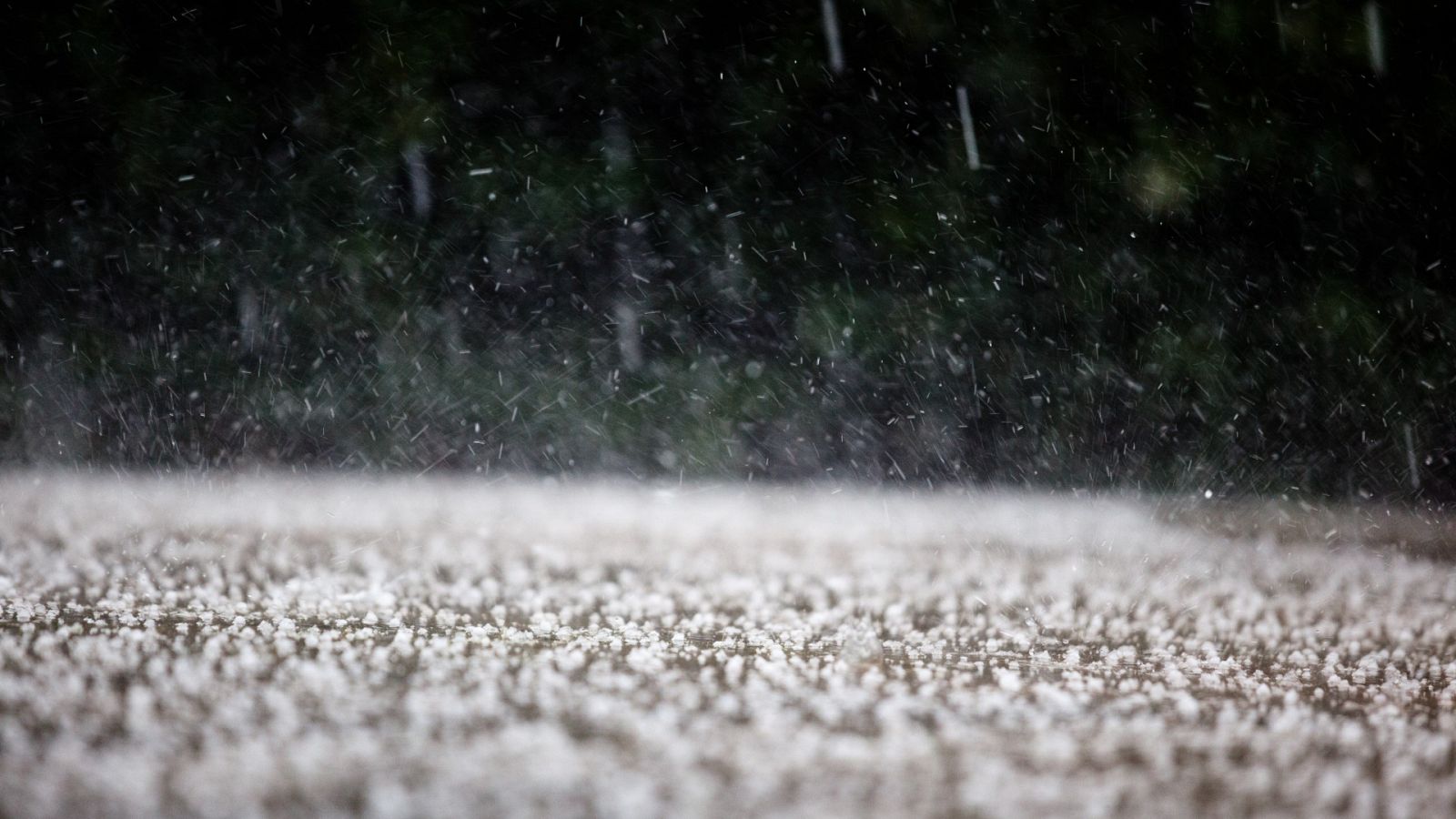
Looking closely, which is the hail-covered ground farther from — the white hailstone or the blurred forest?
the blurred forest

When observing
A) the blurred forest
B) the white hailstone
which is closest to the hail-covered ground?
the white hailstone

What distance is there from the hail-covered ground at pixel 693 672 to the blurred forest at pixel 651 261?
2090 millimetres

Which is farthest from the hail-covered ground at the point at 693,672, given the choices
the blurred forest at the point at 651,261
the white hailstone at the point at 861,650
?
the blurred forest at the point at 651,261

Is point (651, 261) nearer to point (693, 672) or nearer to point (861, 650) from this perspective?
point (861, 650)

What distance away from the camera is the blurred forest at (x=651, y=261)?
6.95 meters

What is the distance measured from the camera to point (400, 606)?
10.7 ft

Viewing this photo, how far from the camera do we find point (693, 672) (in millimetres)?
2604

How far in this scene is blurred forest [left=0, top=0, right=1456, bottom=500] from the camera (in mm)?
6953

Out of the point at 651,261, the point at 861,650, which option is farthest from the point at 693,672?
the point at 651,261

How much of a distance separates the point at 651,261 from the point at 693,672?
5.42 metres

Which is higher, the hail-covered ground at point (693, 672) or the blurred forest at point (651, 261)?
the blurred forest at point (651, 261)

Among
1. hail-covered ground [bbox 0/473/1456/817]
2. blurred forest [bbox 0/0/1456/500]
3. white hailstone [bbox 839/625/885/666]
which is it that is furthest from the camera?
blurred forest [bbox 0/0/1456/500]

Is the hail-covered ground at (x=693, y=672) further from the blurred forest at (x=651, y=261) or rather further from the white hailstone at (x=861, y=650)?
the blurred forest at (x=651, y=261)

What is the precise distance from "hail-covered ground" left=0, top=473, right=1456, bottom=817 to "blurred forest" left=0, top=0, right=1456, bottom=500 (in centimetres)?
209
